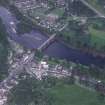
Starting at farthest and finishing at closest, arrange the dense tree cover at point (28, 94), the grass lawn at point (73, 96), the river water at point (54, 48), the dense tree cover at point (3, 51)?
the river water at point (54, 48) < the dense tree cover at point (3, 51) < the grass lawn at point (73, 96) < the dense tree cover at point (28, 94)

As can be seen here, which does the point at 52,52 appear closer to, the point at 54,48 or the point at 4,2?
the point at 54,48

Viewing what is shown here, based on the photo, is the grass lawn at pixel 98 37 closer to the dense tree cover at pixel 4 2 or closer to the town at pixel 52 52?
the town at pixel 52 52

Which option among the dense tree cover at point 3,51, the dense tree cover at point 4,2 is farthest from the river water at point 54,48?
the dense tree cover at point 4,2

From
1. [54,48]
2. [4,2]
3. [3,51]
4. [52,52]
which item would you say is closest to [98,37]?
[54,48]

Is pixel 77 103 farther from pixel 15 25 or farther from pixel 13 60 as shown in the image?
pixel 15 25

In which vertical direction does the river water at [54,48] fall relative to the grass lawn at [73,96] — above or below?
above

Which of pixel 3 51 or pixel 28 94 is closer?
pixel 28 94
